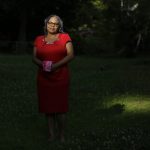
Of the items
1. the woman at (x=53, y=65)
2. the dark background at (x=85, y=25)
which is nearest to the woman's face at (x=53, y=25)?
the woman at (x=53, y=65)

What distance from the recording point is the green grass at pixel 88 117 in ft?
32.5

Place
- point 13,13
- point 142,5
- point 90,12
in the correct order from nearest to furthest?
point 142,5
point 13,13
point 90,12

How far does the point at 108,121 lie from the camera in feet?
42.1

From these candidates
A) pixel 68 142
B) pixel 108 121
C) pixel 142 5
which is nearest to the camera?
pixel 68 142

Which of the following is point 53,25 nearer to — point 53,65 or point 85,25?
point 53,65

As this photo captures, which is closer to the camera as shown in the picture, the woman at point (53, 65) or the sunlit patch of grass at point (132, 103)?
the woman at point (53, 65)

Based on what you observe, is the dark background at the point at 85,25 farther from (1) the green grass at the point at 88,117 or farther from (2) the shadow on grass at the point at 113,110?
(2) the shadow on grass at the point at 113,110

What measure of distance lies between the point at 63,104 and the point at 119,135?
117cm

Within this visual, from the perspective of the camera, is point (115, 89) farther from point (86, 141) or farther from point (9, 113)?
point (86, 141)

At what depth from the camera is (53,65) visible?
982 cm

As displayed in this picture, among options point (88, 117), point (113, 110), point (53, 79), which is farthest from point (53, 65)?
point (113, 110)

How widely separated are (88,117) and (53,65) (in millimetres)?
3822

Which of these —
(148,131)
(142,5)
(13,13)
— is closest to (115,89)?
(148,131)

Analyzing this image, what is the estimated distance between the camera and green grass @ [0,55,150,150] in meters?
9.90
